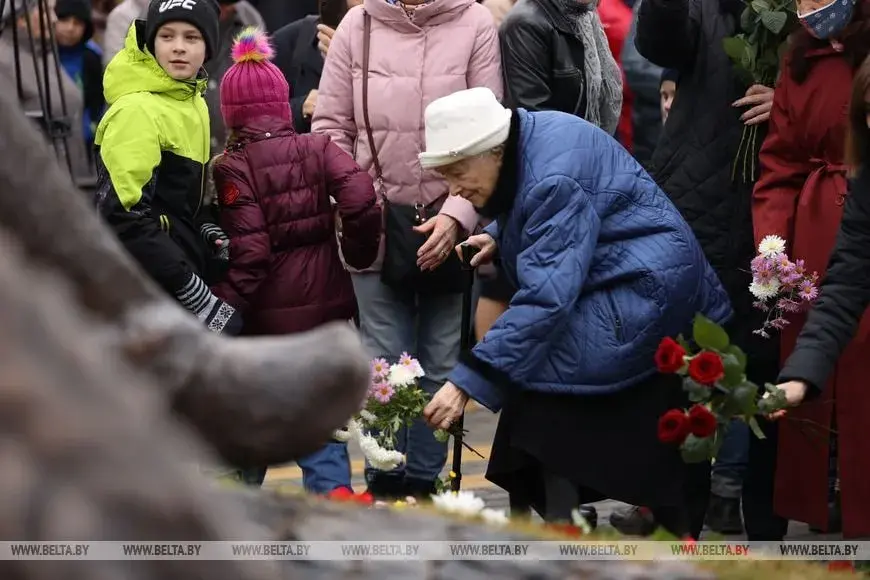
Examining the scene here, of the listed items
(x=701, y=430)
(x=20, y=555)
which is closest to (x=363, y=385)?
(x=20, y=555)

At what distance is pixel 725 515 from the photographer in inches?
237

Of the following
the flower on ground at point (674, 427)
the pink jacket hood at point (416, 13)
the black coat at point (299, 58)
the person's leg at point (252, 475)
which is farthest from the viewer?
the black coat at point (299, 58)

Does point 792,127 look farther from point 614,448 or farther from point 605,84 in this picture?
point 614,448

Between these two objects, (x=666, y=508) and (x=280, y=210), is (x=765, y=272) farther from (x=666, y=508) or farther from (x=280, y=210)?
(x=280, y=210)

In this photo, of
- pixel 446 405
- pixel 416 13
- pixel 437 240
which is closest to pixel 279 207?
pixel 437 240

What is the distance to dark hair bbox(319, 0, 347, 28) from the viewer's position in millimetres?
6840

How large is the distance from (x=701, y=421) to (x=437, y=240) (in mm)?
1771

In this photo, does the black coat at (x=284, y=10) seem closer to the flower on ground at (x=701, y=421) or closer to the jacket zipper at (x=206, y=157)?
the jacket zipper at (x=206, y=157)

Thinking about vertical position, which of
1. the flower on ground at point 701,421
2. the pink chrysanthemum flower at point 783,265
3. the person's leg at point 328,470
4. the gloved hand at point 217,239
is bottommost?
the person's leg at point 328,470

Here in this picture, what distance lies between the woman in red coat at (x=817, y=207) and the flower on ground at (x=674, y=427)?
3.20 feet

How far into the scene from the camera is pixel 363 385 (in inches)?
43.2

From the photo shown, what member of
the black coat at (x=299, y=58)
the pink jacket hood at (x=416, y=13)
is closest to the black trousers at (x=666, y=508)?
the pink jacket hood at (x=416, y=13)

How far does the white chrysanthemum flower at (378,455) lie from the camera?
17.0 ft

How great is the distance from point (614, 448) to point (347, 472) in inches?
43.7
